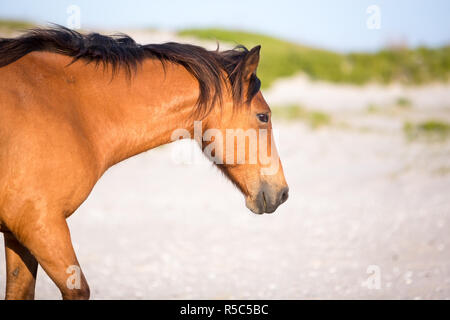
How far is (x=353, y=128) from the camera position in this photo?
49.1 ft

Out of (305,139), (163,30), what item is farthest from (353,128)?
(163,30)

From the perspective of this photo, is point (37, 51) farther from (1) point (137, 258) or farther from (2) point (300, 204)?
(2) point (300, 204)

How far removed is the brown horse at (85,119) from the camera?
2.71 metres

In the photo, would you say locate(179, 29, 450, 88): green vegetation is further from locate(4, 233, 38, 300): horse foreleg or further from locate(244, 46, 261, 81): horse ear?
locate(4, 233, 38, 300): horse foreleg

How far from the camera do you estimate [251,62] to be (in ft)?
10.6

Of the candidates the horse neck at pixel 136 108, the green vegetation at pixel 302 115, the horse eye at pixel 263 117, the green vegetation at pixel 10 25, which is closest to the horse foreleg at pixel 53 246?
the horse neck at pixel 136 108

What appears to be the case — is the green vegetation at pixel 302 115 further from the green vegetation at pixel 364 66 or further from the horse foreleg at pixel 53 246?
the horse foreleg at pixel 53 246

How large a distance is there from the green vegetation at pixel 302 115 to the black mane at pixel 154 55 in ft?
38.1

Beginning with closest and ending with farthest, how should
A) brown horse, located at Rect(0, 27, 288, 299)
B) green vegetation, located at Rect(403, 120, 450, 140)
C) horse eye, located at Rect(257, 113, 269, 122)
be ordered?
brown horse, located at Rect(0, 27, 288, 299), horse eye, located at Rect(257, 113, 269, 122), green vegetation, located at Rect(403, 120, 450, 140)

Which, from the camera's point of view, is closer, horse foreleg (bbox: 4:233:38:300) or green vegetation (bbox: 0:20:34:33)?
horse foreleg (bbox: 4:233:38:300)

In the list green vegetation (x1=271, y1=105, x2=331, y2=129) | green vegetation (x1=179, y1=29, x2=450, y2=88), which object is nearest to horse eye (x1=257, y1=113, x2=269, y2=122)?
green vegetation (x1=271, y1=105, x2=331, y2=129)

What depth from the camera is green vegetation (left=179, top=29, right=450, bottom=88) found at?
2497cm

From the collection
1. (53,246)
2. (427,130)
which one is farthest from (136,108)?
(427,130)

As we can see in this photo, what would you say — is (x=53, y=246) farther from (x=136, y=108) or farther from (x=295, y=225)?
(x=295, y=225)
